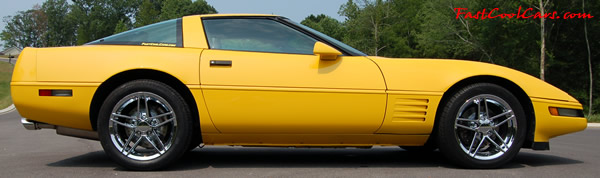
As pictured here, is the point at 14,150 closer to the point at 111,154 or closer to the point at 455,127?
the point at 111,154

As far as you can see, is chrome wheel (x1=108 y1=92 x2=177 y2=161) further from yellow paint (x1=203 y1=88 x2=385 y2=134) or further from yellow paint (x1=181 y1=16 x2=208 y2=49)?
yellow paint (x1=181 y1=16 x2=208 y2=49)

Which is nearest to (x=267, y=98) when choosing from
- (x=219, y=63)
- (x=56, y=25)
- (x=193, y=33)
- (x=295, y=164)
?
(x=219, y=63)

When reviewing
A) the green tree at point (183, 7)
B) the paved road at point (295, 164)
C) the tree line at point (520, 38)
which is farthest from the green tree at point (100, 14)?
the paved road at point (295, 164)

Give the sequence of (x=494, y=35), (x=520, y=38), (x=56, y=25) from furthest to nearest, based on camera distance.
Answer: (x=56, y=25) → (x=494, y=35) → (x=520, y=38)

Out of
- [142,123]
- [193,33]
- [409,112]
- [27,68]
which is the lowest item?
[142,123]

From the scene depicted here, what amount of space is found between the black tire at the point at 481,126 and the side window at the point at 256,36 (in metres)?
1.18

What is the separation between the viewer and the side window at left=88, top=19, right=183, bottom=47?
3941mm

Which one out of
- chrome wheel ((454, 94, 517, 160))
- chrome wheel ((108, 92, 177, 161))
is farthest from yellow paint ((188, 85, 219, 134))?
chrome wheel ((454, 94, 517, 160))

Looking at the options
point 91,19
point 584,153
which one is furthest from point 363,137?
point 91,19

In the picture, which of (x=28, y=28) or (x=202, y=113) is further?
(x=28, y=28)

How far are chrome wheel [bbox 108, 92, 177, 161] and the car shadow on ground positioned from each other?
0.21m

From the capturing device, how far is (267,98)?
3.70m

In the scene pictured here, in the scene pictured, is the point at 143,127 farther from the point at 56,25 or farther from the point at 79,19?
the point at 56,25

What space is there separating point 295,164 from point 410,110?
3.28ft
